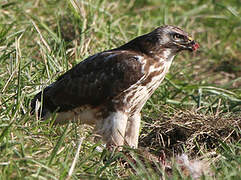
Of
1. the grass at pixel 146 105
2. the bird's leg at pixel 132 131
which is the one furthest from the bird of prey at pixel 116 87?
the grass at pixel 146 105

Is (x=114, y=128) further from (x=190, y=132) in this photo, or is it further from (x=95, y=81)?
(x=190, y=132)

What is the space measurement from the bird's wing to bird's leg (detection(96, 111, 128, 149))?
0.17 metres

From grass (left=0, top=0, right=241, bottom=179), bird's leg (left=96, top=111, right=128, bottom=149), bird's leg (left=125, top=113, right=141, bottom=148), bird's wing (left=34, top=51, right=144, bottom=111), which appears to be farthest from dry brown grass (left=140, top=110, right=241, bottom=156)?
bird's wing (left=34, top=51, right=144, bottom=111)

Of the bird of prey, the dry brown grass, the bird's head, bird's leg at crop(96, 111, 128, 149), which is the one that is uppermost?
the bird's head

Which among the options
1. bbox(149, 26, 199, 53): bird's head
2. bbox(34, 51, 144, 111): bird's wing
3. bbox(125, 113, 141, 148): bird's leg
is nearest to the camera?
bbox(34, 51, 144, 111): bird's wing

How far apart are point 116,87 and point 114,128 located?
1.17ft

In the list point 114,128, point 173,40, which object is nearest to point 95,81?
point 114,128

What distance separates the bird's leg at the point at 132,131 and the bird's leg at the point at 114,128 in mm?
222

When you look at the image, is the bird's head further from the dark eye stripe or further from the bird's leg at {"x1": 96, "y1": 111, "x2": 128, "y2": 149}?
the bird's leg at {"x1": 96, "y1": 111, "x2": 128, "y2": 149}

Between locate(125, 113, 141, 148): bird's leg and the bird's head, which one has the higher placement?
the bird's head

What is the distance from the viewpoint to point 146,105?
6605 mm

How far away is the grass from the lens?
4.49 m

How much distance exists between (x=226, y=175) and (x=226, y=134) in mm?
1551

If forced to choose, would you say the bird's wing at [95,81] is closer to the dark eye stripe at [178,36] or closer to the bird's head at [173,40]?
the bird's head at [173,40]
